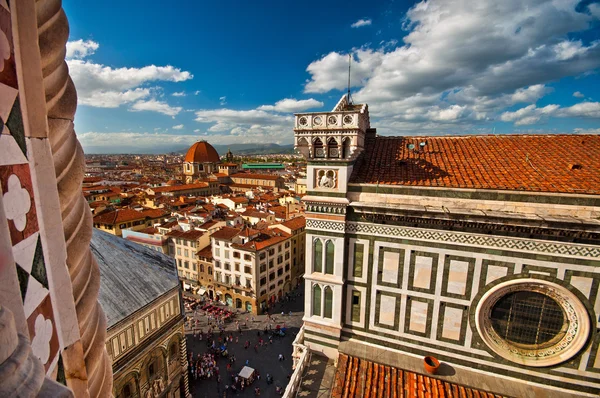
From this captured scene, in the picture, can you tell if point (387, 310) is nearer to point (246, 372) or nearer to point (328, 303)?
point (328, 303)

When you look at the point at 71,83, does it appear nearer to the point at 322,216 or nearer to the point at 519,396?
the point at 322,216

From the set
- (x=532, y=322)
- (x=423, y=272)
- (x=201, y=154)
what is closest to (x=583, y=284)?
(x=532, y=322)

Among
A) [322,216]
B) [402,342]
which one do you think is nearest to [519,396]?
[402,342]

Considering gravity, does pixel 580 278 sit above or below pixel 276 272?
above

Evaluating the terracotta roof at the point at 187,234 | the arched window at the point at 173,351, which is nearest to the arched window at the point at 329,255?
the arched window at the point at 173,351

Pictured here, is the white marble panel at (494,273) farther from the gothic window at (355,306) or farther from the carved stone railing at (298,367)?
the carved stone railing at (298,367)

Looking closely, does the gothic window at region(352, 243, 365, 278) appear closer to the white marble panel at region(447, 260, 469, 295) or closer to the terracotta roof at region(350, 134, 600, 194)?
the terracotta roof at region(350, 134, 600, 194)
